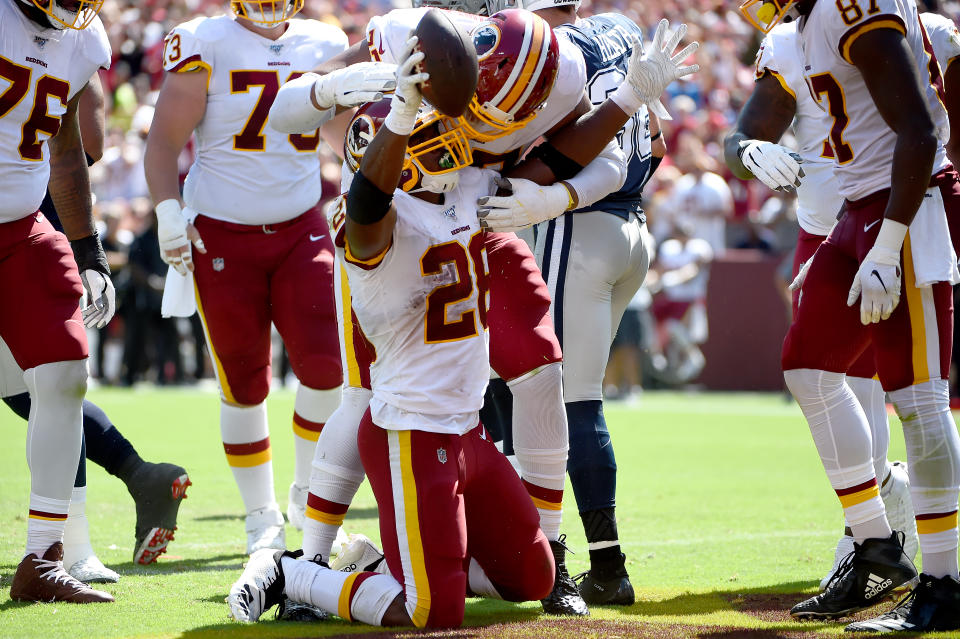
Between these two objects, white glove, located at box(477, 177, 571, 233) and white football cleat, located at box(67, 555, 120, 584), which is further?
white football cleat, located at box(67, 555, 120, 584)

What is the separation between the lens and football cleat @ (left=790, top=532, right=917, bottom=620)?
3611 millimetres

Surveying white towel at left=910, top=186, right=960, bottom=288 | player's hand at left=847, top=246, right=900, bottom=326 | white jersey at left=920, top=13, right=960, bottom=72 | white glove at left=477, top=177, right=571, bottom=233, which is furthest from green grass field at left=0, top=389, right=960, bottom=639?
white jersey at left=920, top=13, right=960, bottom=72

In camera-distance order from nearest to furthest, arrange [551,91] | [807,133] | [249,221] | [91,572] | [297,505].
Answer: [551,91] → [91,572] → [807,133] → [249,221] → [297,505]

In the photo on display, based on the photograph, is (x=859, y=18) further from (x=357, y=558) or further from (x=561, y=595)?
(x=357, y=558)

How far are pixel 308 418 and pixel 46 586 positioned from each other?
144cm

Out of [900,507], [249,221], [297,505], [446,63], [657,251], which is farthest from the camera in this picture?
[657,251]

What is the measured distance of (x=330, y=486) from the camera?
144 inches

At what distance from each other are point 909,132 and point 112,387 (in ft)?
35.5

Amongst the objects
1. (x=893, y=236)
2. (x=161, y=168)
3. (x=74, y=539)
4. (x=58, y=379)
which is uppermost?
(x=893, y=236)

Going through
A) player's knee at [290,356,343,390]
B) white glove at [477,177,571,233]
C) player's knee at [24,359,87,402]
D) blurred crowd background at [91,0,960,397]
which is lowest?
blurred crowd background at [91,0,960,397]

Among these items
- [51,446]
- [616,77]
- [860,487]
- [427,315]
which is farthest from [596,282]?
[51,446]

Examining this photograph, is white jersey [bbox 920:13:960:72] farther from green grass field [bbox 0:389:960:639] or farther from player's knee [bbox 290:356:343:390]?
player's knee [bbox 290:356:343:390]

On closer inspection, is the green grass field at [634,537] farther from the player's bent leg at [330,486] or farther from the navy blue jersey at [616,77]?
the navy blue jersey at [616,77]

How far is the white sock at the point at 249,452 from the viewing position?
4.88 m
